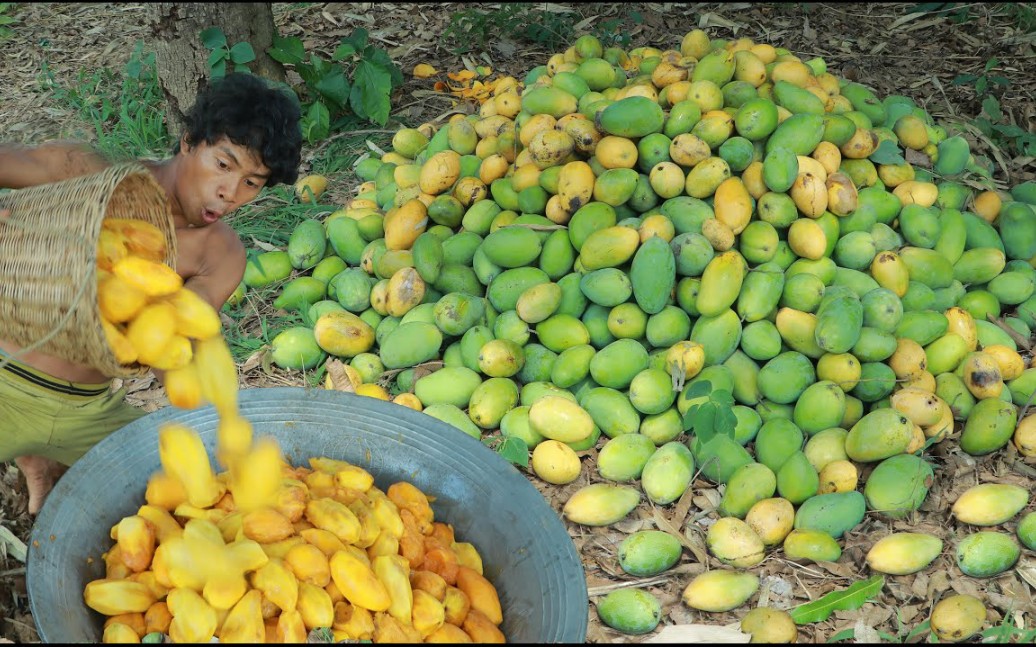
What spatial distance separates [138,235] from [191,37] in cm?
250

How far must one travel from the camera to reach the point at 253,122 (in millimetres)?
2201

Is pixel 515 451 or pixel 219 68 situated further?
pixel 219 68

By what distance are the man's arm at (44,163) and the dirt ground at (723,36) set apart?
0.87 m

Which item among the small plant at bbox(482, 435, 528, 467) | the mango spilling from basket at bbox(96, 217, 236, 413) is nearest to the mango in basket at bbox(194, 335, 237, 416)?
the mango spilling from basket at bbox(96, 217, 236, 413)

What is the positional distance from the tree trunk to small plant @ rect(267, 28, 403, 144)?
0.10m

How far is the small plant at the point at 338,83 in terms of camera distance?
13.5ft

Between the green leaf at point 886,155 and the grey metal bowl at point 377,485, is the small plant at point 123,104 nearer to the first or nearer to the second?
the grey metal bowl at point 377,485

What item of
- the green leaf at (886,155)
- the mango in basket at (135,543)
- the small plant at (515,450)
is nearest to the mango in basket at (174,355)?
the mango in basket at (135,543)

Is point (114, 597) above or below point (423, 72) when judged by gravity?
above

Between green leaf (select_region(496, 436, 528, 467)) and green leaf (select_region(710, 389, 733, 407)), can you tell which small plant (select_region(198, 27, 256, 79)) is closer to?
green leaf (select_region(496, 436, 528, 467))

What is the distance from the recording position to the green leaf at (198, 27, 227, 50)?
3.80 m

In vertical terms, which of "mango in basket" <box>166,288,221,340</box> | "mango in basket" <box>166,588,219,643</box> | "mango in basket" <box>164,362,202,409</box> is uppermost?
"mango in basket" <box>166,288,221,340</box>

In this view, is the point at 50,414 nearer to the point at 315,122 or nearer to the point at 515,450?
the point at 515,450

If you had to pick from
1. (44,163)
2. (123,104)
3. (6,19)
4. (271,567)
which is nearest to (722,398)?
(271,567)
